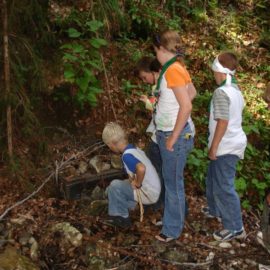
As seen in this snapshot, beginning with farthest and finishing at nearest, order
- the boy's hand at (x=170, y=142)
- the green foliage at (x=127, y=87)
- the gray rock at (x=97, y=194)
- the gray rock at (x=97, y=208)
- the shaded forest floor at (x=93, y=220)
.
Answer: the green foliage at (x=127, y=87)
the gray rock at (x=97, y=194)
the gray rock at (x=97, y=208)
the shaded forest floor at (x=93, y=220)
the boy's hand at (x=170, y=142)

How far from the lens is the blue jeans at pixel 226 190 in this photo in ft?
13.5

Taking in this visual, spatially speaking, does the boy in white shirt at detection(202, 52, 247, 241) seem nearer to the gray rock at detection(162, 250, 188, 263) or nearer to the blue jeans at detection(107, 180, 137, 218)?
the gray rock at detection(162, 250, 188, 263)

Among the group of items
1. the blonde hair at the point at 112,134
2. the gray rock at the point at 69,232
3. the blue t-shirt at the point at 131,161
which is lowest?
the gray rock at the point at 69,232

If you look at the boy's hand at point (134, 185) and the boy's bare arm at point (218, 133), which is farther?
the boy's hand at point (134, 185)

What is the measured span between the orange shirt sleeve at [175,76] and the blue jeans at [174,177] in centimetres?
45

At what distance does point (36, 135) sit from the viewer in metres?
4.50

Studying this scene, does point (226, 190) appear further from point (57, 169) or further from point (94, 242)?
point (57, 169)

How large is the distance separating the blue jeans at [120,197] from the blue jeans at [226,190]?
2.86ft

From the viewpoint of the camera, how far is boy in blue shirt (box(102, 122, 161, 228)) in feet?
13.1

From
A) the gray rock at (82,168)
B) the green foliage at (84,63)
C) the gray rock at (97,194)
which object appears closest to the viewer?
the gray rock at (97,194)

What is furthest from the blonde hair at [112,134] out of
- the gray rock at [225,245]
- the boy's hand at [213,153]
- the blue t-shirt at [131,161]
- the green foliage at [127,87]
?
the green foliage at [127,87]

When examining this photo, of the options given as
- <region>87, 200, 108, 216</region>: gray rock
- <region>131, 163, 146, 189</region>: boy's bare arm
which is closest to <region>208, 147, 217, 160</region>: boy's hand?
<region>131, 163, 146, 189</region>: boy's bare arm

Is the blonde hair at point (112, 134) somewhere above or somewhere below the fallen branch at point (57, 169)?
above

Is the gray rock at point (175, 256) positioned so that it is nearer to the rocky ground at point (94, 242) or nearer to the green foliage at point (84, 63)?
the rocky ground at point (94, 242)
